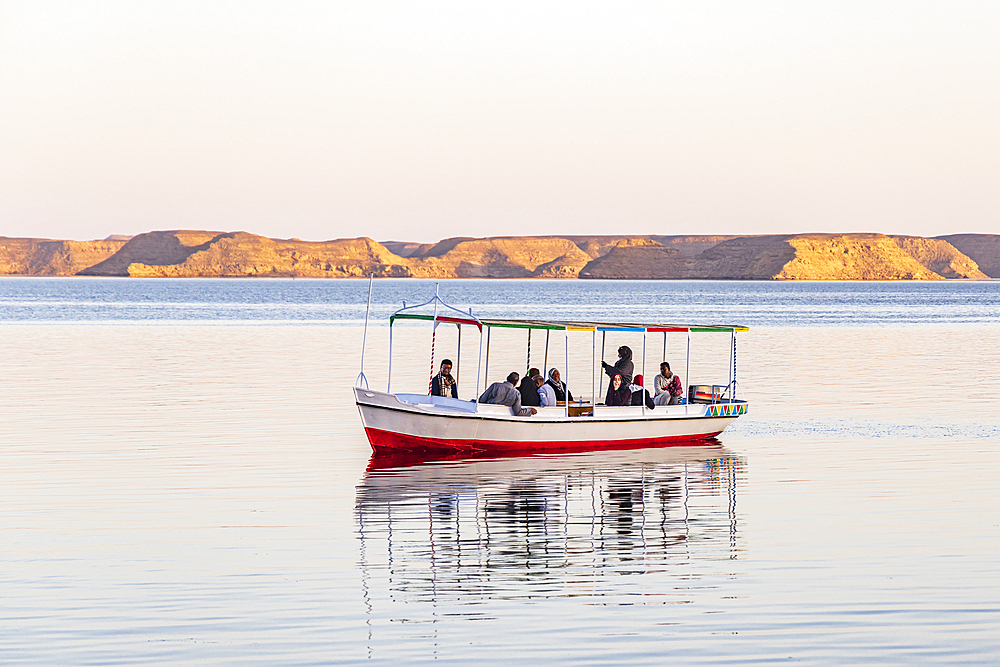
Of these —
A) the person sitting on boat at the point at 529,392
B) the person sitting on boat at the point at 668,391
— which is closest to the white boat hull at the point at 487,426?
the person sitting on boat at the point at 529,392

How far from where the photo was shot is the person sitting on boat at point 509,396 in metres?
27.1

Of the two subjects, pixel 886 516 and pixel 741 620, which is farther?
pixel 886 516

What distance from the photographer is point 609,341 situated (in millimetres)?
72000

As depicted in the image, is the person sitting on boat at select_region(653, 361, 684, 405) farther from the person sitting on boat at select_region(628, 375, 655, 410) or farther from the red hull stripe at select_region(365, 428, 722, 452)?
the red hull stripe at select_region(365, 428, 722, 452)

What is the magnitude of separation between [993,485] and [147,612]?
16.2 meters

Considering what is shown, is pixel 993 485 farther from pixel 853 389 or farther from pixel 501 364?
pixel 501 364

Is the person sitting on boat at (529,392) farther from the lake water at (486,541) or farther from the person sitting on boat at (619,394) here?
the person sitting on boat at (619,394)

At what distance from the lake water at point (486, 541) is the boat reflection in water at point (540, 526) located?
69mm

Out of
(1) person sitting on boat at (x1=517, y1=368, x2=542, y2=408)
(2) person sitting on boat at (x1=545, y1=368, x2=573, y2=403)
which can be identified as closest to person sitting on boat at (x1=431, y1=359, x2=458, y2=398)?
(1) person sitting on boat at (x1=517, y1=368, x2=542, y2=408)

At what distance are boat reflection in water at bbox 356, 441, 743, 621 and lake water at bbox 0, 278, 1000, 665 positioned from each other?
0.23 feet

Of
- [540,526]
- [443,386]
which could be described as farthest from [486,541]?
[443,386]

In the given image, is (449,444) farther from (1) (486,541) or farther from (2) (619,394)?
(1) (486,541)

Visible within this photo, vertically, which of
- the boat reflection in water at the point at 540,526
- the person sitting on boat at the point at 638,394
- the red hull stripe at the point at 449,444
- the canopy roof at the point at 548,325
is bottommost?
the boat reflection in water at the point at 540,526

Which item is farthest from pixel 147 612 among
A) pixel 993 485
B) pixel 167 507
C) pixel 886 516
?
pixel 993 485
